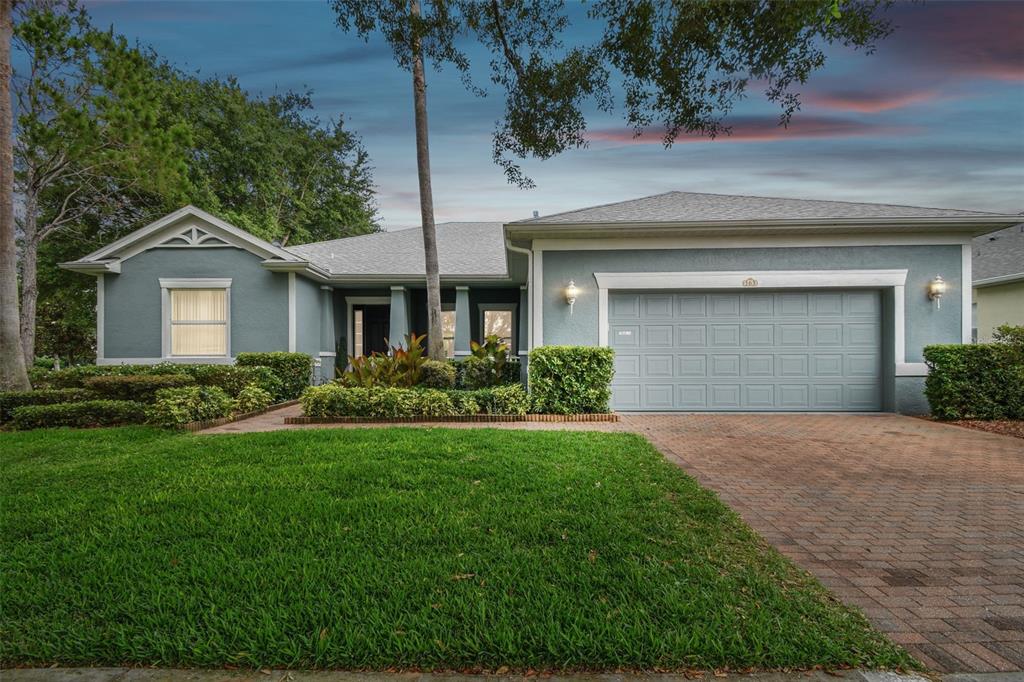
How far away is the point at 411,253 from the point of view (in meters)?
16.2

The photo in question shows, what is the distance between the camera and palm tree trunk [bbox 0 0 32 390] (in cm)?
920

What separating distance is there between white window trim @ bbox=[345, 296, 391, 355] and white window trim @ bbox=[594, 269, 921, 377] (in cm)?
798

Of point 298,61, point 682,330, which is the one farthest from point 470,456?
point 298,61

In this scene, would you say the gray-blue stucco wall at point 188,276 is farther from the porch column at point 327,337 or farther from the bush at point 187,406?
the bush at point 187,406

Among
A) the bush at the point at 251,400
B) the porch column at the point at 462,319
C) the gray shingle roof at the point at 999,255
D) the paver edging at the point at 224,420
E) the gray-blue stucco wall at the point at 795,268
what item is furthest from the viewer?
the porch column at the point at 462,319

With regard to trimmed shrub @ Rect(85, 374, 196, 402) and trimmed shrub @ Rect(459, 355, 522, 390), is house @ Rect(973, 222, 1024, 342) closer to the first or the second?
trimmed shrub @ Rect(459, 355, 522, 390)

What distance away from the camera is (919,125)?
18.8ft

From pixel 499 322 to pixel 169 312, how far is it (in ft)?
28.1

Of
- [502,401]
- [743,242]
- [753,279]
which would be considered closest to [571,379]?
[502,401]

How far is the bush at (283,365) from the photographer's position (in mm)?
11383

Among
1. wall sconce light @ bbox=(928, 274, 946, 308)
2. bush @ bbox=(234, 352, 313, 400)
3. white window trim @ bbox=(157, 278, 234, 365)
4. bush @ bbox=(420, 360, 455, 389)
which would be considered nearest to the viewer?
wall sconce light @ bbox=(928, 274, 946, 308)

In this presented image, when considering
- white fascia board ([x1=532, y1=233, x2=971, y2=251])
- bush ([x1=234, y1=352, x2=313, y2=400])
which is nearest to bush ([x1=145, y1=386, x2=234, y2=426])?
bush ([x1=234, y1=352, x2=313, y2=400])

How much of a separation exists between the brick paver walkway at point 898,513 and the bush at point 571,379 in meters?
0.83

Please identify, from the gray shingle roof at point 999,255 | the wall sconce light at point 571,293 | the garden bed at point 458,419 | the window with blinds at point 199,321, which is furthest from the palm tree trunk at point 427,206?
the gray shingle roof at point 999,255
